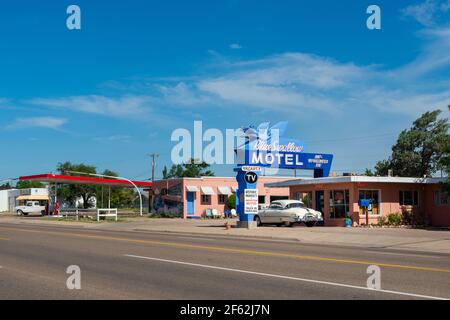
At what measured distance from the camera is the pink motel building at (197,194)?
55000 millimetres

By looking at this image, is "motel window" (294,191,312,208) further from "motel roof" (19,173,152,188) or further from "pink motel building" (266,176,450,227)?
"motel roof" (19,173,152,188)

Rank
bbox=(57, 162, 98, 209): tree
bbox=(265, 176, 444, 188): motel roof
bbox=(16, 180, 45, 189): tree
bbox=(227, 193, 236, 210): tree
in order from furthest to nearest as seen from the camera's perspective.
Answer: bbox=(16, 180, 45, 189): tree, bbox=(57, 162, 98, 209): tree, bbox=(227, 193, 236, 210): tree, bbox=(265, 176, 444, 188): motel roof

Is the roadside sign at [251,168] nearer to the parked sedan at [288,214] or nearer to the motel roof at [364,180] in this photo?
the parked sedan at [288,214]

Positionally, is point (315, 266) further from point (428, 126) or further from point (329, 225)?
point (428, 126)

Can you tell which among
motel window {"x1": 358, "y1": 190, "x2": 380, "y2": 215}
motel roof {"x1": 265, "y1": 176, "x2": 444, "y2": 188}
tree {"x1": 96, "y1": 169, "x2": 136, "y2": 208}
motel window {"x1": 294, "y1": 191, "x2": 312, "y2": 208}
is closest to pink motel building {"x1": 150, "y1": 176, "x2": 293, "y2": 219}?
motel window {"x1": 294, "y1": 191, "x2": 312, "y2": 208}

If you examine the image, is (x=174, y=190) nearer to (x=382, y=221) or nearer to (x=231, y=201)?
(x=231, y=201)

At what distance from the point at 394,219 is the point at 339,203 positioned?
3.53 metres

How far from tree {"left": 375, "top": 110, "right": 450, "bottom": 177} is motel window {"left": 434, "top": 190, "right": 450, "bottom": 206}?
28.6 meters

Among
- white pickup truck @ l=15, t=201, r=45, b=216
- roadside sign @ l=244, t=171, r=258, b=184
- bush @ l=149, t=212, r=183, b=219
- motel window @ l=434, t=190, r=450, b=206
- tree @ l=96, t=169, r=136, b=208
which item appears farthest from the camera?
tree @ l=96, t=169, r=136, b=208

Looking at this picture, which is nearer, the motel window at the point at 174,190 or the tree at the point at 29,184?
the motel window at the point at 174,190

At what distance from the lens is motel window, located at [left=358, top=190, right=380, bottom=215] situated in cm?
3342

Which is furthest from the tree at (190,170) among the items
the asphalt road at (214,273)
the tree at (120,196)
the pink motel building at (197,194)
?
the asphalt road at (214,273)
